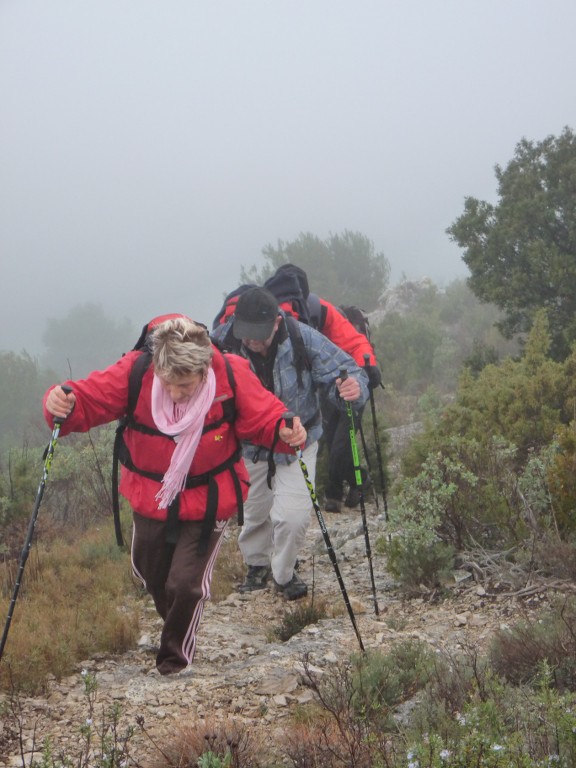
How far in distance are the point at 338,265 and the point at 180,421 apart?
40.0 meters

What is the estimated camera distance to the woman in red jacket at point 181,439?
14.4 feet

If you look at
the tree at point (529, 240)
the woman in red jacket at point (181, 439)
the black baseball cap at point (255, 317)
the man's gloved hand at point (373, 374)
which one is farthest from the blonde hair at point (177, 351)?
the tree at point (529, 240)

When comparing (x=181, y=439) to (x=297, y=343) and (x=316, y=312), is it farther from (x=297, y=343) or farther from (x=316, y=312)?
(x=316, y=312)

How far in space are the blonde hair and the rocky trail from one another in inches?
65.3

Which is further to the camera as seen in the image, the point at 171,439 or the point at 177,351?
the point at 171,439

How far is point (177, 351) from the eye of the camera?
424 centimetres

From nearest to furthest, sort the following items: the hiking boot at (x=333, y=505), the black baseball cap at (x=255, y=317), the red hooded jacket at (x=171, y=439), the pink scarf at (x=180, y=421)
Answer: the pink scarf at (x=180, y=421) → the red hooded jacket at (x=171, y=439) → the black baseball cap at (x=255, y=317) → the hiking boot at (x=333, y=505)

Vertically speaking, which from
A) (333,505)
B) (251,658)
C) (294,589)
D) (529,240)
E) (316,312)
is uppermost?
(529,240)

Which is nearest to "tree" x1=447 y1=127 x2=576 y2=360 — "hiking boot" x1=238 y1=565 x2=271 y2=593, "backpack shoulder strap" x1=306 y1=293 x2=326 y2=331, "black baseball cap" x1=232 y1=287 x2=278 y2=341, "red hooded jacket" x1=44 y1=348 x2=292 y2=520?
"backpack shoulder strap" x1=306 y1=293 x2=326 y2=331

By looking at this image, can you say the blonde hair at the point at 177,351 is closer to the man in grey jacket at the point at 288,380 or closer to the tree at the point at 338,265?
the man in grey jacket at the point at 288,380

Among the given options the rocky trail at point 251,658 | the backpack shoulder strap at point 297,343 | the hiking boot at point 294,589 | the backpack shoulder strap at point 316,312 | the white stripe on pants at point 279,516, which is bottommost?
the rocky trail at point 251,658

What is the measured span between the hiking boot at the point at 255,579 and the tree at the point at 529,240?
885 cm

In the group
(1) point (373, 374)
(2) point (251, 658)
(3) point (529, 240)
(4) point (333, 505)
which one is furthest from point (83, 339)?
(2) point (251, 658)

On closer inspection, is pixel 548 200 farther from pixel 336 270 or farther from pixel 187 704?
pixel 336 270
